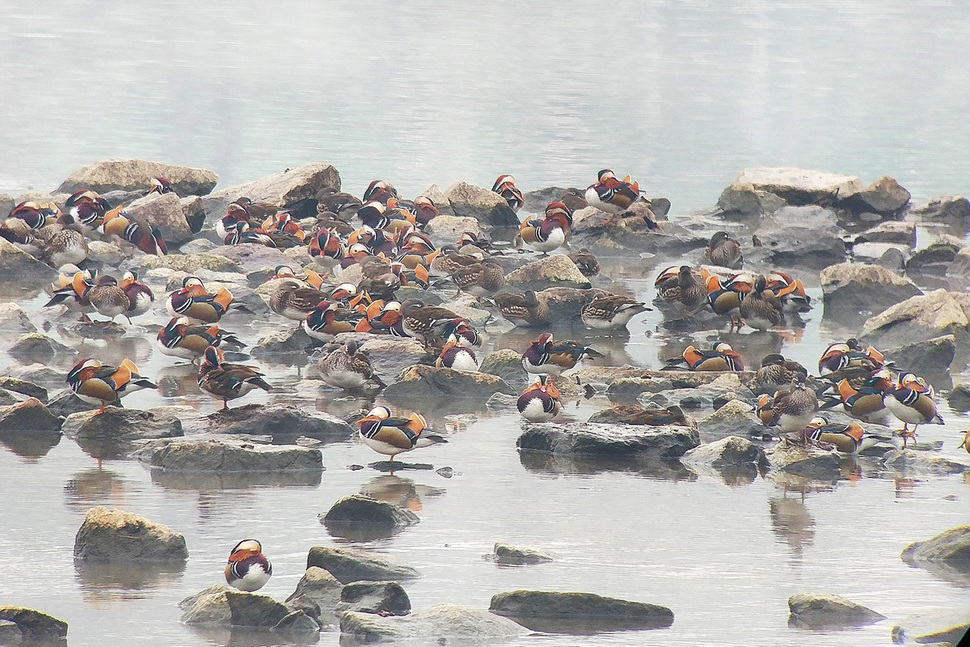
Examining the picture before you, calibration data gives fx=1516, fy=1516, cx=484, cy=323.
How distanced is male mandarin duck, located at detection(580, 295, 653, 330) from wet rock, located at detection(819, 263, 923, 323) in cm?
290

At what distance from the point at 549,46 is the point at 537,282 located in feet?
134

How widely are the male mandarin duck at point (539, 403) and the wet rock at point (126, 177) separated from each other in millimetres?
13404

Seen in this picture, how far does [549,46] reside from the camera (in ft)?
188

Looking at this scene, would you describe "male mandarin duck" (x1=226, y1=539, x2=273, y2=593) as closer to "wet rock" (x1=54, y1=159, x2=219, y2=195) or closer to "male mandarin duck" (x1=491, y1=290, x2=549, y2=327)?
"male mandarin duck" (x1=491, y1=290, x2=549, y2=327)

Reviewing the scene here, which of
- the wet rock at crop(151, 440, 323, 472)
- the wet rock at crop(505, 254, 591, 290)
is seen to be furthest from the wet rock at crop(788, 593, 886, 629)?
the wet rock at crop(505, 254, 591, 290)

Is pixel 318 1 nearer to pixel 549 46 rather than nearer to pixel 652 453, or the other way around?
pixel 549 46

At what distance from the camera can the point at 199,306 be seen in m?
14.7

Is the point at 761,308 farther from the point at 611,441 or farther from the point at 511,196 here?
the point at 511,196

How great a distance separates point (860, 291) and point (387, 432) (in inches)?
348

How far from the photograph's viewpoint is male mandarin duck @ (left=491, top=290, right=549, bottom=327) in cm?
1584

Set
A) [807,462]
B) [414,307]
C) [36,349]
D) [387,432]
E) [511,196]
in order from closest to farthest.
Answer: [387,432], [807,462], [36,349], [414,307], [511,196]

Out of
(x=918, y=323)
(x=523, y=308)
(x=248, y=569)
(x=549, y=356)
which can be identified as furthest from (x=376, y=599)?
(x=918, y=323)

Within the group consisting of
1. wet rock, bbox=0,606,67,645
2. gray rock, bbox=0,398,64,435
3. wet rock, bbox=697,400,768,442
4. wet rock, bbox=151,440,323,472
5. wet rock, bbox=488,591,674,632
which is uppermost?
wet rock, bbox=0,606,67,645

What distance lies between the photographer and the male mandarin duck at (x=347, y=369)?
12477mm
